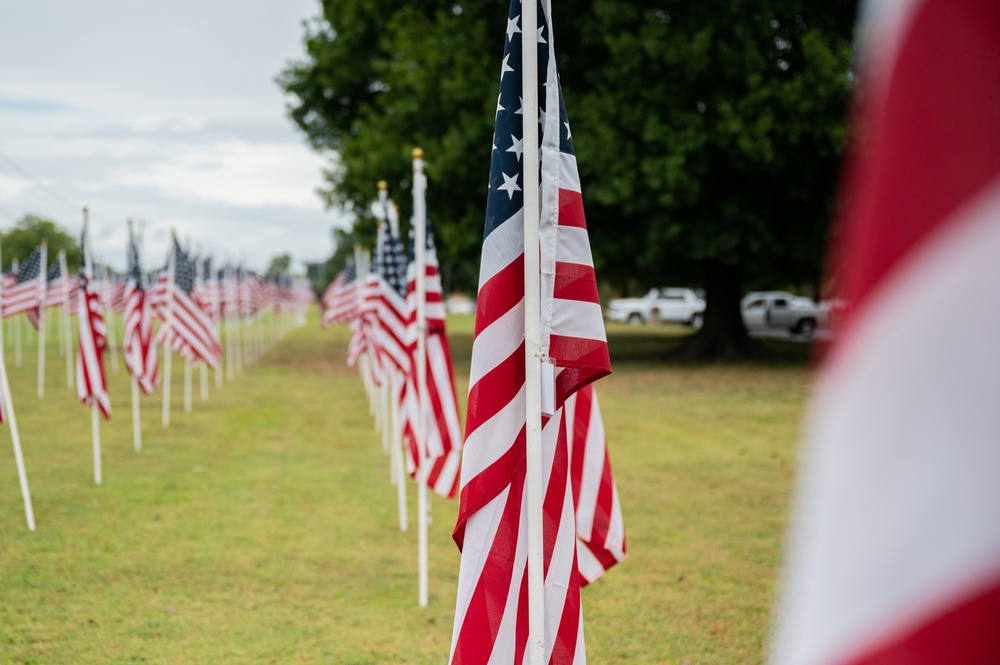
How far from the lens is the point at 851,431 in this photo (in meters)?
1.18

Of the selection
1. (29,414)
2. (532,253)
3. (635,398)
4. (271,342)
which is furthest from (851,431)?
(271,342)

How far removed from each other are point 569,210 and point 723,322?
945 inches

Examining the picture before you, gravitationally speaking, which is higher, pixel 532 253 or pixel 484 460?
pixel 532 253

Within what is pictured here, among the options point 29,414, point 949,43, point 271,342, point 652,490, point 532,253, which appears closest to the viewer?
point 949,43

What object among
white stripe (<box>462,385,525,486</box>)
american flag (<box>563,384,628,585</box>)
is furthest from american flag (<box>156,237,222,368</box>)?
white stripe (<box>462,385,525,486</box>)

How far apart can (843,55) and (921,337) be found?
2101 centimetres

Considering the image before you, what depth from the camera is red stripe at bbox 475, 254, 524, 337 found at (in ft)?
12.1

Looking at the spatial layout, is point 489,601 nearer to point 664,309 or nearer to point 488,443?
point 488,443

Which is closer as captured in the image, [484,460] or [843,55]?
[484,460]

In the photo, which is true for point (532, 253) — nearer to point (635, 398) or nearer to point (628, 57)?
point (635, 398)

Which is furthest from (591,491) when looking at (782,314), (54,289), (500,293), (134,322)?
(782,314)

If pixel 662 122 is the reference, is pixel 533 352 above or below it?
below

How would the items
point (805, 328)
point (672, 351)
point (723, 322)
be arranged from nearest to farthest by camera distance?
point (723, 322)
point (672, 351)
point (805, 328)

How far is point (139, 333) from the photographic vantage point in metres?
14.1
